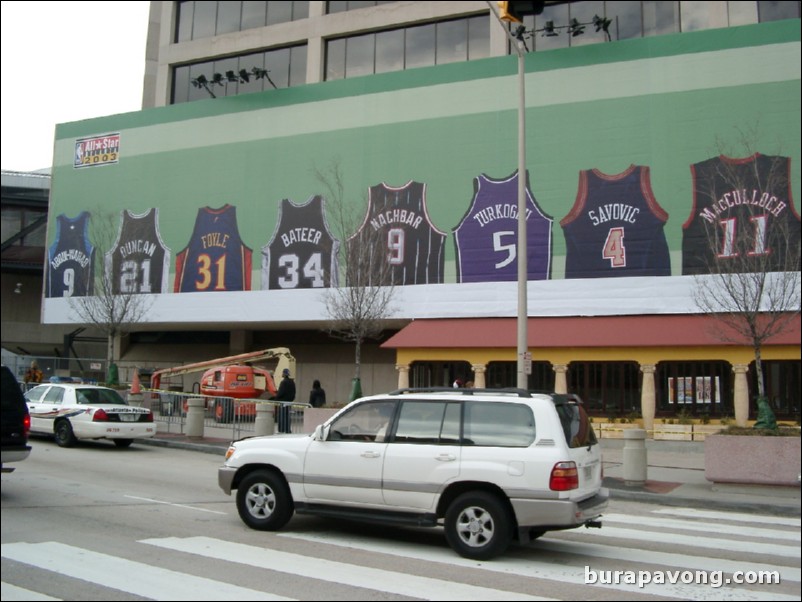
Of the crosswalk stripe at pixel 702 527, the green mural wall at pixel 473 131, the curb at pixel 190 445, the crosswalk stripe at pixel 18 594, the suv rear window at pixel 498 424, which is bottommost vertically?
the crosswalk stripe at pixel 702 527

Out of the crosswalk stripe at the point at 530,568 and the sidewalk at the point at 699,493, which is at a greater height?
the sidewalk at the point at 699,493

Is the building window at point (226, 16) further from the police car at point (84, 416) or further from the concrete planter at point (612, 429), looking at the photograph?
the police car at point (84, 416)

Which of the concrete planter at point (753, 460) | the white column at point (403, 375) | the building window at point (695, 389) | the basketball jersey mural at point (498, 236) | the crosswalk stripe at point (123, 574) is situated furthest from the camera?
Answer: the basketball jersey mural at point (498, 236)

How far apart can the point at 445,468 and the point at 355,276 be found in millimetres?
16428

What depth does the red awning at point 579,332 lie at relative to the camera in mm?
24781

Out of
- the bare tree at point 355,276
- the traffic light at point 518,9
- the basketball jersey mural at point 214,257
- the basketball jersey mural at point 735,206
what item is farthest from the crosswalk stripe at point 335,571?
the basketball jersey mural at point 214,257

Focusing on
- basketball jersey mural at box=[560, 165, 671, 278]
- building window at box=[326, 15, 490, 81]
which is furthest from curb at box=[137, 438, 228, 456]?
building window at box=[326, 15, 490, 81]

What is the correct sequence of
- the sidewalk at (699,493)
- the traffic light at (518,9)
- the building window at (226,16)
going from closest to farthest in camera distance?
1. the traffic light at (518,9)
2. the sidewalk at (699,493)
3. the building window at (226,16)

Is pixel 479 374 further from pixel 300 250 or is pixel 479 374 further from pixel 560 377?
pixel 300 250

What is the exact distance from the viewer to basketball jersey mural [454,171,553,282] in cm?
2952

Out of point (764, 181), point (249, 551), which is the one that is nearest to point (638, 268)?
point (764, 181)

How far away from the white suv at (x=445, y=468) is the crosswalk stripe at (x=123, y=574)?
2169 millimetres

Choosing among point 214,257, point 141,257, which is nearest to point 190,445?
→ point 214,257

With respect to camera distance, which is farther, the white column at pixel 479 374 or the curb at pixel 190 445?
the white column at pixel 479 374
